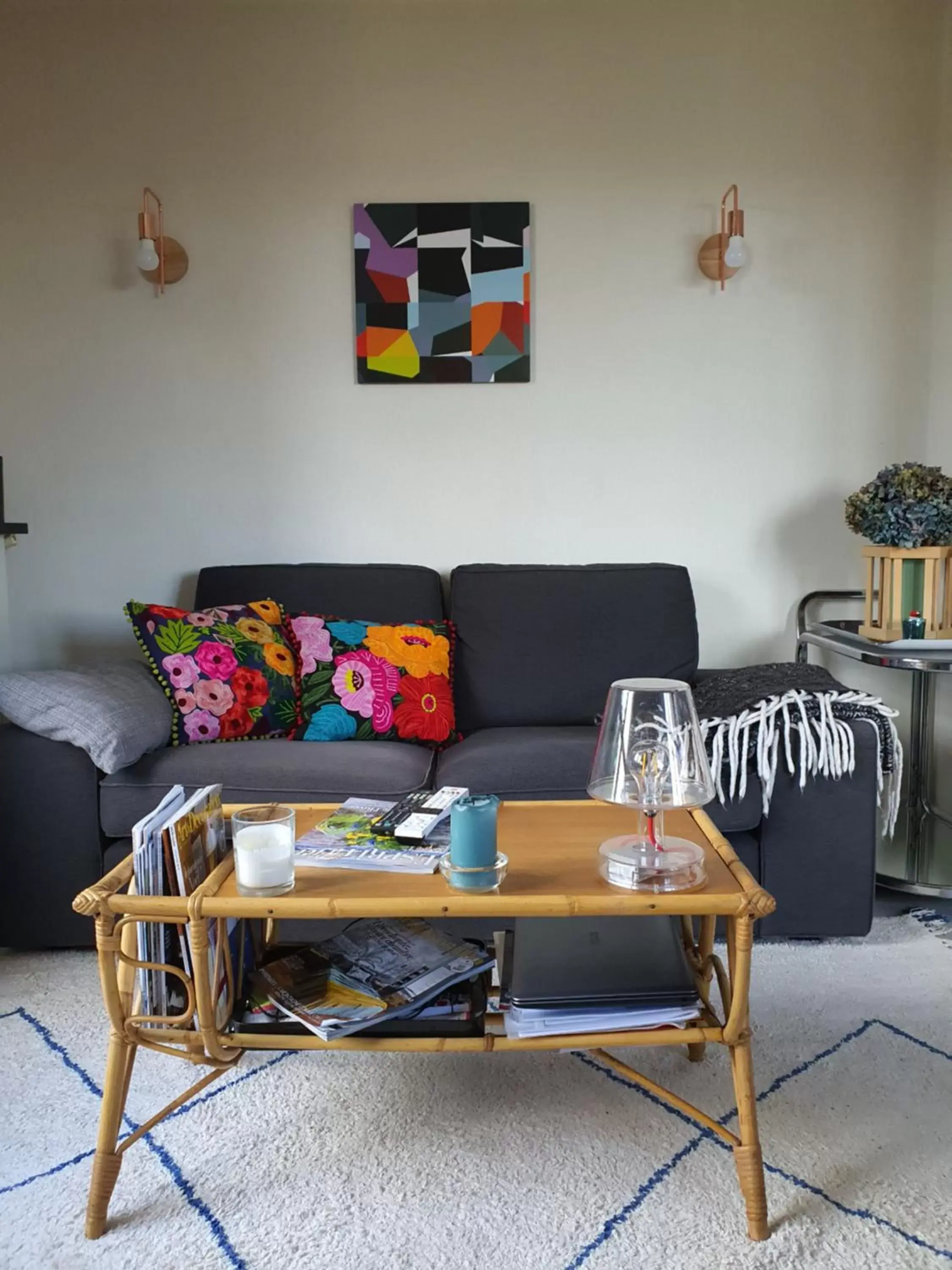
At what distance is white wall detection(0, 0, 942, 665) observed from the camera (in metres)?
2.80

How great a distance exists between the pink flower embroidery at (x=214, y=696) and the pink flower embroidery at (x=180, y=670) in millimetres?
21

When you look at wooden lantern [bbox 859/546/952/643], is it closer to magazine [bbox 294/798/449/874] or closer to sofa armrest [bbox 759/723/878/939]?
sofa armrest [bbox 759/723/878/939]

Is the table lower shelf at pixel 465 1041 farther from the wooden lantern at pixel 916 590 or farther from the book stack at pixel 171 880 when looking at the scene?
the wooden lantern at pixel 916 590

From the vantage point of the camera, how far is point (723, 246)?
2809mm

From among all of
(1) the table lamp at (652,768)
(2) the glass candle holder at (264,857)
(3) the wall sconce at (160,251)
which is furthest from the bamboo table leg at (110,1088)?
(3) the wall sconce at (160,251)

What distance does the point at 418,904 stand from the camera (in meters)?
1.29

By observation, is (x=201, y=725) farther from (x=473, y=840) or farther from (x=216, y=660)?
(x=473, y=840)

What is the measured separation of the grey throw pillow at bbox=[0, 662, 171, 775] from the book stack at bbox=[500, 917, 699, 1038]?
996 mm

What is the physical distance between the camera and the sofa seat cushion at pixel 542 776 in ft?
6.95

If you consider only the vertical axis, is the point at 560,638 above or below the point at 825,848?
above

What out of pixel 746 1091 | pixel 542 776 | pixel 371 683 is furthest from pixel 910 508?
pixel 746 1091

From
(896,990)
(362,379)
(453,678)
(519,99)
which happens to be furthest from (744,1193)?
(519,99)

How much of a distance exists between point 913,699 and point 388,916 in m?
1.84

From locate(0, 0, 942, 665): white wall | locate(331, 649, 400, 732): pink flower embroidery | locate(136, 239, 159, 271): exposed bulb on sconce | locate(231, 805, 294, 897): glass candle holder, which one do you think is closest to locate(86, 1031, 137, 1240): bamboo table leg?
locate(231, 805, 294, 897): glass candle holder
